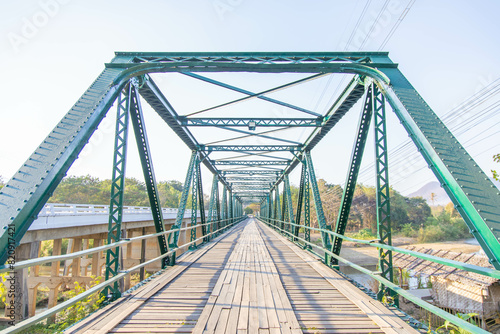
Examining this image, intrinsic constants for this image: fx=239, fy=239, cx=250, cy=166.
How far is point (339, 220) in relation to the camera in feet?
18.8

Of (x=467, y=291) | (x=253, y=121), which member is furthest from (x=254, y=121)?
(x=467, y=291)

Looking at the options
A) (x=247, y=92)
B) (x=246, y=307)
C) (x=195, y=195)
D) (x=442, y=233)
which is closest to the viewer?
(x=246, y=307)

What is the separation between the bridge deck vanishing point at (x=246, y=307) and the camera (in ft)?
8.98

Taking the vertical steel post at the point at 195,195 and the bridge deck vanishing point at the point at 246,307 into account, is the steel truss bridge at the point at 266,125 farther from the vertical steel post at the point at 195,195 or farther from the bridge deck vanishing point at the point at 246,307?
the vertical steel post at the point at 195,195

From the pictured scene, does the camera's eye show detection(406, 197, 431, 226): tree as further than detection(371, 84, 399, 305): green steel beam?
Yes

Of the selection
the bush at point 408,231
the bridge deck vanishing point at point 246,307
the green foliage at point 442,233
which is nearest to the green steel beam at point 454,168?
the bridge deck vanishing point at point 246,307

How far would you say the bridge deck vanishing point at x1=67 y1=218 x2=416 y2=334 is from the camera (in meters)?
2.74

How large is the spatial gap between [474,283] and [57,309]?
52.9 ft

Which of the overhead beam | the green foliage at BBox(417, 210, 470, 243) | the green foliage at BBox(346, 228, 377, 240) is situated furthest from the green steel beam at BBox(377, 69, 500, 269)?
the green foliage at BBox(417, 210, 470, 243)

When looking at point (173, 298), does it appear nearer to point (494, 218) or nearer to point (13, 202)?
point (13, 202)

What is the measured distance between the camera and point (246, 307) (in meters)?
3.31

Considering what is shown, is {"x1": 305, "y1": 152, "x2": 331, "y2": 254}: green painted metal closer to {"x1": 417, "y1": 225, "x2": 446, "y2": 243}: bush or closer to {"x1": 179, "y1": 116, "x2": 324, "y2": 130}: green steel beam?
{"x1": 179, "y1": 116, "x2": 324, "y2": 130}: green steel beam

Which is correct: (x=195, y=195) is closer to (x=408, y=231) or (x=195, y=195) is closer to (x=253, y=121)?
(x=253, y=121)

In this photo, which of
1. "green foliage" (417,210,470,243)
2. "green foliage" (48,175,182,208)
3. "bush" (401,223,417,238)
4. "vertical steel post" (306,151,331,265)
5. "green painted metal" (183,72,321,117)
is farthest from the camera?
"green foliage" (48,175,182,208)
